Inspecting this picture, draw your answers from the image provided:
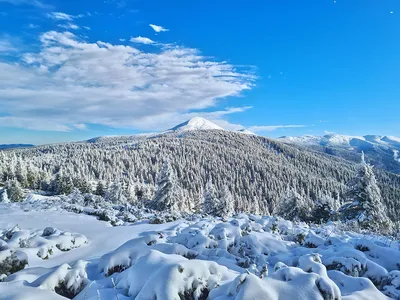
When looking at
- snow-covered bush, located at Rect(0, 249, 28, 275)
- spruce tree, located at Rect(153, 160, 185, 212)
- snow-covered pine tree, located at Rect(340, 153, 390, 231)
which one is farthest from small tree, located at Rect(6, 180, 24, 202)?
snow-covered pine tree, located at Rect(340, 153, 390, 231)

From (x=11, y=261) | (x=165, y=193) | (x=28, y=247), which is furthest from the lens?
(x=165, y=193)

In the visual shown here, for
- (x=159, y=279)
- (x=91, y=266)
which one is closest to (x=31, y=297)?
(x=159, y=279)

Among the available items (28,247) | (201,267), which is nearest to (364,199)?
(201,267)

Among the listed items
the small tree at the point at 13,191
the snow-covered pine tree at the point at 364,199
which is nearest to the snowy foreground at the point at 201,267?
the snow-covered pine tree at the point at 364,199

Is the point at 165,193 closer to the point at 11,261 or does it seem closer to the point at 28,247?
the point at 28,247

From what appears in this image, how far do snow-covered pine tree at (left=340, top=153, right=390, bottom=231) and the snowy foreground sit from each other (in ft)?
50.9

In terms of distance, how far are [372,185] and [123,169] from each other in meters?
161

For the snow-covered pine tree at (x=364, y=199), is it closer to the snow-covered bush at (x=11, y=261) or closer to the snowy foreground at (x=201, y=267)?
the snowy foreground at (x=201, y=267)

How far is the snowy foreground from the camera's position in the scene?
12.7ft

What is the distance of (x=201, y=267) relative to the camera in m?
4.48

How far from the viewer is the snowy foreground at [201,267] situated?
3.87 meters

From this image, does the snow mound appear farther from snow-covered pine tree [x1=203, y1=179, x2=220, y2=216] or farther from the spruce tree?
snow-covered pine tree [x1=203, y1=179, x2=220, y2=216]

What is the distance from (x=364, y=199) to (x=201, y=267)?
2238cm

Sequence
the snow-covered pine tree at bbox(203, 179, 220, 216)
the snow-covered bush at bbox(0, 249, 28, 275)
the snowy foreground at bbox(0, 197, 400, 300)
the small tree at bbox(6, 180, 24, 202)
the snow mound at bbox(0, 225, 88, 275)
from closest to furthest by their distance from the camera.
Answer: the snowy foreground at bbox(0, 197, 400, 300) → the snow-covered bush at bbox(0, 249, 28, 275) → the snow mound at bbox(0, 225, 88, 275) → the snow-covered pine tree at bbox(203, 179, 220, 216) → the small tree at bbox(6, 180, 24, 202)
